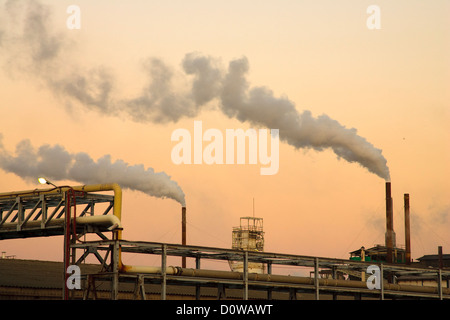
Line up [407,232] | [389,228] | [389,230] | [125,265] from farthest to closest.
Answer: [407,232]
[389,230]
[389,228]
[125,265]

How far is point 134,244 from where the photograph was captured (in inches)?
1421

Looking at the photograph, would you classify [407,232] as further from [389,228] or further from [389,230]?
[389,228]

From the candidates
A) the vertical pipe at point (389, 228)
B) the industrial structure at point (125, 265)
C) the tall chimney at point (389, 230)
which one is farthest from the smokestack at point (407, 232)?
the industrial structure at point (125, 265)

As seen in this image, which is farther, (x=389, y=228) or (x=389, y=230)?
(x=389, y=230)

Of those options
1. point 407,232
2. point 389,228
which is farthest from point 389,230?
point 407,232

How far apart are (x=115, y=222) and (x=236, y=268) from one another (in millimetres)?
46138

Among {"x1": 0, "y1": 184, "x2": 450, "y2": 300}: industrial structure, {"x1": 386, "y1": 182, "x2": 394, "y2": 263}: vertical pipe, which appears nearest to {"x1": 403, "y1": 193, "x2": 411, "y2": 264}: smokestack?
{"x1": 386, "y1": 182, "x2": 394, "y2": 263}: vertical pipe

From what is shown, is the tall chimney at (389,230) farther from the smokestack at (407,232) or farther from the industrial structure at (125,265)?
the industrial structure at (125,265)

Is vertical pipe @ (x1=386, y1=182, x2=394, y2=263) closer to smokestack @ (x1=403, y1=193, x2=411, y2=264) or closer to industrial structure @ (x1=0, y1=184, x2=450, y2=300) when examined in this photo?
smokestack @ (x1=403, y1=193, x2=411, y2=264)

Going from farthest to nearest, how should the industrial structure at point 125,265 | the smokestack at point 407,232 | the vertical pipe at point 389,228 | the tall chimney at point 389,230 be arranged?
the smokestack at point 407,232
the tall chimney at point 389,230
the vertical pipe at point 389,228
the industrial structure at point 125,265
